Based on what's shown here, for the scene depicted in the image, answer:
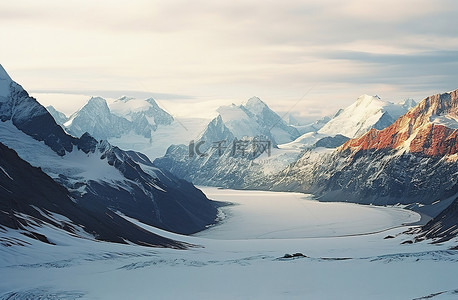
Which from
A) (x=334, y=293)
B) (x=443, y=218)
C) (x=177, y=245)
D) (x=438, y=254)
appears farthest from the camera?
(x=443, y=218)

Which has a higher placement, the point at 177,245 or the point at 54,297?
the point at 54,297

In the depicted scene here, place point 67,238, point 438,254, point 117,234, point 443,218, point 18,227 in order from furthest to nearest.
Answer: point 443,218, point 117,234, point 67,238, point 18,227, point 438,254

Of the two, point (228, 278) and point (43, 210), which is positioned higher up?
point (228, 278)

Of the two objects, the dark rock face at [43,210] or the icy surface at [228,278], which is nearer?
the icy surface at [228,278]

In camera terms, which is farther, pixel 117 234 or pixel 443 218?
pixel 443 218

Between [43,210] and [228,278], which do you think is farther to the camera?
Answer: [43,210]

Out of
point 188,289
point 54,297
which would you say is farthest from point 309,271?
point 54,297

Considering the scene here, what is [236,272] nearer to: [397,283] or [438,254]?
[397,283]
